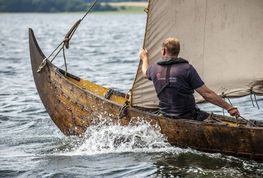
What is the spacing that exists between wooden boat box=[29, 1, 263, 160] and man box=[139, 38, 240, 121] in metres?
0.21

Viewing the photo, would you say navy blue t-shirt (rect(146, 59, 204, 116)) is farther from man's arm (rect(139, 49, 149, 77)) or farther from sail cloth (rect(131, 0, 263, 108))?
sail cloth (rect(131, 0, 263, 108))

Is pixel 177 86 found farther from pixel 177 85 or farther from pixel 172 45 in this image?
pixel 172 45

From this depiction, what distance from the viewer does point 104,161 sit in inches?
478

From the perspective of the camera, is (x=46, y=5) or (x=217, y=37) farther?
(x=46, y=5)

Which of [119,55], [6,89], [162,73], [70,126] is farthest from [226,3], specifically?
[119,55]

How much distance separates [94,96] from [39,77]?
84.9 inches

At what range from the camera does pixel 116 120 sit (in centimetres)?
1272

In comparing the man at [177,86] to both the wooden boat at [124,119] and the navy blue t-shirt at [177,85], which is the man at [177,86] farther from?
the wooden boat at [124,119]

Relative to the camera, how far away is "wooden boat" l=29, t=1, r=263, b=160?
11227 millimetres

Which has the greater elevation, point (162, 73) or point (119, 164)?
point (162, 73)

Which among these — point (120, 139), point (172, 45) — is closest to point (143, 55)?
point (172, 45)

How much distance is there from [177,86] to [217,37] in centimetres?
127

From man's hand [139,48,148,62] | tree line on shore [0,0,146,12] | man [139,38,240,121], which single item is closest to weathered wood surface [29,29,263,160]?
man [139,38,240,121]

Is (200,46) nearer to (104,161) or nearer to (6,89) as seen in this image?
(104,161)
